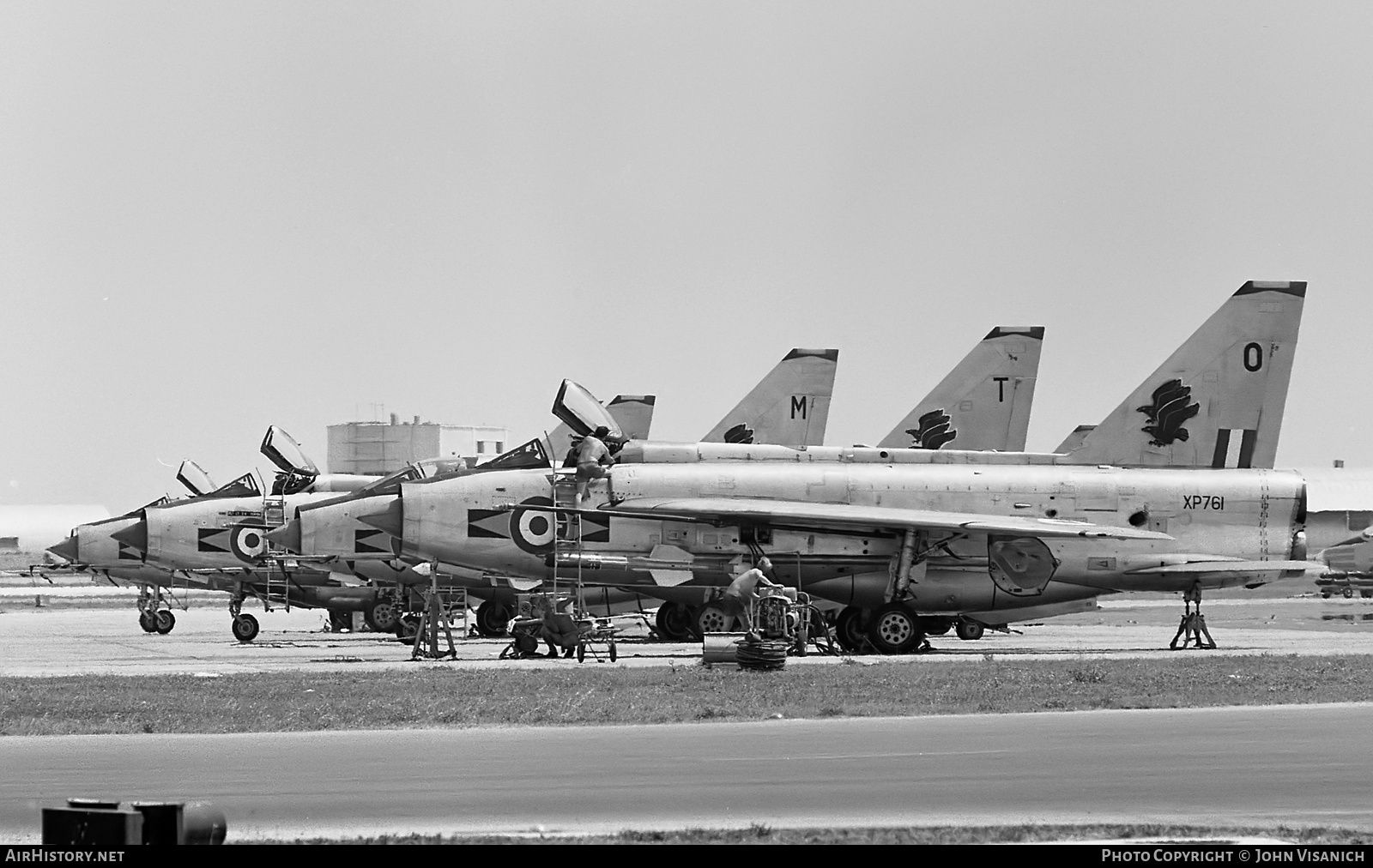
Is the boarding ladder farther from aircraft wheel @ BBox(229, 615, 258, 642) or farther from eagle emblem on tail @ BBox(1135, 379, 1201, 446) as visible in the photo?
aircraft wheel @ BBox(229, 615, 258, 642)

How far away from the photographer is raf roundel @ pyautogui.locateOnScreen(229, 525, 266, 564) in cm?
3831

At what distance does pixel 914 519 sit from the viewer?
27891 millimetres

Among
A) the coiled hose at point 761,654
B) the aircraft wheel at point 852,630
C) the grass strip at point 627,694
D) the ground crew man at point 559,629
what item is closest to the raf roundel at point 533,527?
the ground crew man at point 559,629

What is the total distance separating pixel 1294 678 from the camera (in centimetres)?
2009

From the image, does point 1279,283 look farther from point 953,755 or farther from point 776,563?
point 953,755

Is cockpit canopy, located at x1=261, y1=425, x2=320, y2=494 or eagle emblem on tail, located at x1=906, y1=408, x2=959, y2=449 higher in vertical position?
eagle emblem on tail, located at x1=906, y1=408, x2=959, y2=449

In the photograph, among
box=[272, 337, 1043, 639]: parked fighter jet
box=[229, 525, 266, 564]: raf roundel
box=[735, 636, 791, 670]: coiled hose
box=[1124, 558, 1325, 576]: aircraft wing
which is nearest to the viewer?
box=[735, 636, 791, 670]: coiled hose

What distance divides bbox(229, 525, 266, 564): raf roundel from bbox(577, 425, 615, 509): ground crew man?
12423 millimetres

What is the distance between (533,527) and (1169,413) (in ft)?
39.9

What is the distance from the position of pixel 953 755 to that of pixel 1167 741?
83.5 inches

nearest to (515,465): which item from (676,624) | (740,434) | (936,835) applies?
(676,624)

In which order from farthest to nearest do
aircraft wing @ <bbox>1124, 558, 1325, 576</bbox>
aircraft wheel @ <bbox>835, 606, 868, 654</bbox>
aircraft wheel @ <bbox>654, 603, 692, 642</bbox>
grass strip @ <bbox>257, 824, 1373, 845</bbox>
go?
1. aircraft wheel @ <bbox>654, 603, 692, 642</bbox>
2. aircraft wing @ <bbox>1124, 558, 1325, 576</bbox>
3. aircraft wheel @ <bbox>835, 606, 868, 654</bbox>
4. grass strip @ <bbox>257, 824, 1373, 845</bbox>

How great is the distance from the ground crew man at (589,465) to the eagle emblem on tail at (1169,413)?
10.4 meters

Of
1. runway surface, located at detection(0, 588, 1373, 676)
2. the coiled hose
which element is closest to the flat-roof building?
runway surface, located at detection(0, 588, 1373, 676)
